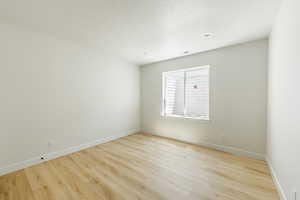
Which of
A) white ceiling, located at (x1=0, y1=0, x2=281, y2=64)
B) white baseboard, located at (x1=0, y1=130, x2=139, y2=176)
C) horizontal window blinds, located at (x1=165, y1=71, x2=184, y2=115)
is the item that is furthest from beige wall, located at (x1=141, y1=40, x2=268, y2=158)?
white baseboard, located at (x1=0, y1=130, x2=139, y2=176)

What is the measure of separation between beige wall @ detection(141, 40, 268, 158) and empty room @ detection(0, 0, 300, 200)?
0.07ft

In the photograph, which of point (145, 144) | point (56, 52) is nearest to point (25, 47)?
point (56, 52)

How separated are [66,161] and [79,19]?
2.59 meters

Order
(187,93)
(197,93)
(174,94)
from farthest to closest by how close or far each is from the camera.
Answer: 1. (174,94)
2. (187,93)
3. (197,93)

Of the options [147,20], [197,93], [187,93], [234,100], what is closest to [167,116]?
[187,93]

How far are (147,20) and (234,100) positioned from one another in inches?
97.1

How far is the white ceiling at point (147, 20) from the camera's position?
159 centimetres

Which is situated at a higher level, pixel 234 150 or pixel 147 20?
pixel 147 20

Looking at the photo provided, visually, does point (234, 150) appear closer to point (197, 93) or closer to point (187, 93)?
point (197, 93)

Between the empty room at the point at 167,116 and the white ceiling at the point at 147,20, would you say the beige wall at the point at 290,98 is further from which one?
the white ceiling at the point at 147,20

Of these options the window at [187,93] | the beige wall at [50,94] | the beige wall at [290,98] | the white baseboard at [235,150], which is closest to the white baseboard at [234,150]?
the white baseboard at [235,150]

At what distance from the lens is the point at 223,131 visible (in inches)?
113

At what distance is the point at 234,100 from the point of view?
8.96 feet

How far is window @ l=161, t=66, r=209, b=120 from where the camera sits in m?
3.35
